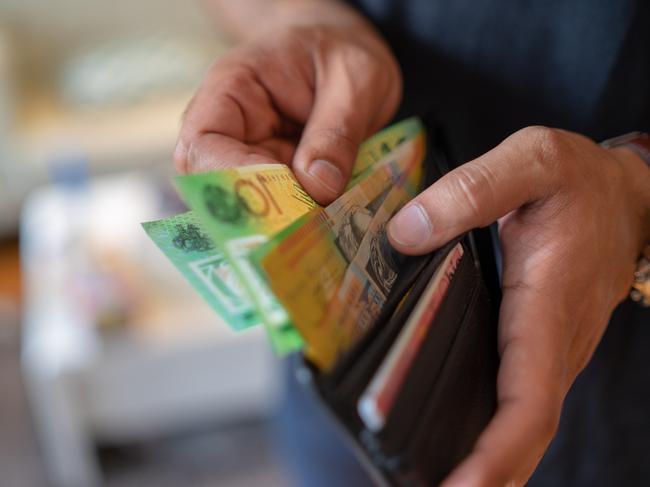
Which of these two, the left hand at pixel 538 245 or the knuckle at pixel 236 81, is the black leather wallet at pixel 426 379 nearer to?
the left hand at pixel 538 245

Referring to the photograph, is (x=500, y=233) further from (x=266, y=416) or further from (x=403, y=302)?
(x=266, y=416)

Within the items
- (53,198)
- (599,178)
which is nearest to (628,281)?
(599,178)

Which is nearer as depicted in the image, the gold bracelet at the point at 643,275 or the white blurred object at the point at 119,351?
the gold bracelet at the point at 643,275

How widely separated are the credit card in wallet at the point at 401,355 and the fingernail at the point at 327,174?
0.10 metres

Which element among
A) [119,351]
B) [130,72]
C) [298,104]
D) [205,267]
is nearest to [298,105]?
[298,104]

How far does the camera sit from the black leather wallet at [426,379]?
330 millimetres

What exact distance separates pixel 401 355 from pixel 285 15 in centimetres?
47

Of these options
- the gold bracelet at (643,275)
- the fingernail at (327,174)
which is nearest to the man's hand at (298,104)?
the fingernail at (327,174)

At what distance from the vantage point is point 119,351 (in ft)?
5.03

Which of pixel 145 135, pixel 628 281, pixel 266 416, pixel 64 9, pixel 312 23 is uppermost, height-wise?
pixel 312 23

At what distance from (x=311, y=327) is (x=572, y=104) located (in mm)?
386

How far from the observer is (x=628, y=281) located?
526 mm

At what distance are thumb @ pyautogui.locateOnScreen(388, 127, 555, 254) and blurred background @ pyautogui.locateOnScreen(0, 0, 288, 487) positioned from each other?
0.86 meters

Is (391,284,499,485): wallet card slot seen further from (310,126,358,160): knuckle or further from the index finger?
Answer: (310,126,358,160): knuckle
